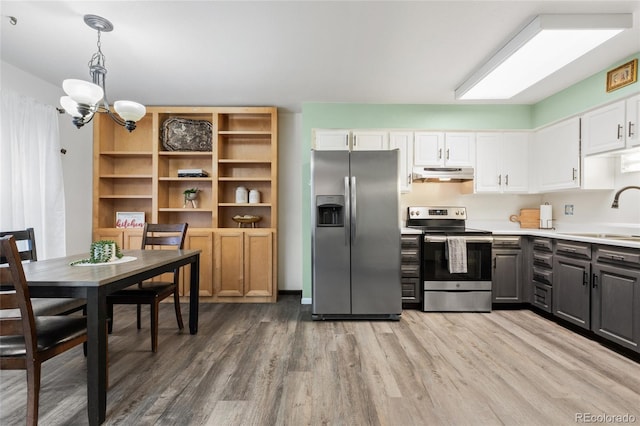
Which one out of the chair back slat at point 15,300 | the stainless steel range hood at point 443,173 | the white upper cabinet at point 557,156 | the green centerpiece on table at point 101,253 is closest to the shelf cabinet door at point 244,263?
the green centerpiece on table at point 101,253

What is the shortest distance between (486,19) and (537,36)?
15.4 inches

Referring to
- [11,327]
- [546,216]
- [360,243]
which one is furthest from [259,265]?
[546,216]

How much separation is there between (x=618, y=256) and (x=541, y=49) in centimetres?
174

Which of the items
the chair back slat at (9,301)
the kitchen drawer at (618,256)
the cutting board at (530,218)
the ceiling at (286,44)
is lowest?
the chair back slat at (9,301)

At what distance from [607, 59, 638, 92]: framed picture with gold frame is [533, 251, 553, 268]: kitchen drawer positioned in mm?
1661

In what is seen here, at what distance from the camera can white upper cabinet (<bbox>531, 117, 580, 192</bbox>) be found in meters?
3.22

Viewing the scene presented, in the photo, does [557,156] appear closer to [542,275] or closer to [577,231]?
[577,231]

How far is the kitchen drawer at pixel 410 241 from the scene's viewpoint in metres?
3.53

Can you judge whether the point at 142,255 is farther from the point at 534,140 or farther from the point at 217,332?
the point at 534,140

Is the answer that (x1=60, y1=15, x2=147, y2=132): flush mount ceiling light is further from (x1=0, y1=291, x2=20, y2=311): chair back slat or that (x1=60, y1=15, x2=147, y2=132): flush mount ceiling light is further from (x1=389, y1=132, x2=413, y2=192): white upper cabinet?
(x1=389, y1=132, x2=413, y2=192): white upper cabinet

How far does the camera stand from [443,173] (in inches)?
147

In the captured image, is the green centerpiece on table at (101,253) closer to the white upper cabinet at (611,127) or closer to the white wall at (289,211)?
the white wall at (289,211)

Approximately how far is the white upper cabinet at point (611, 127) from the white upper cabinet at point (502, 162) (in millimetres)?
745
